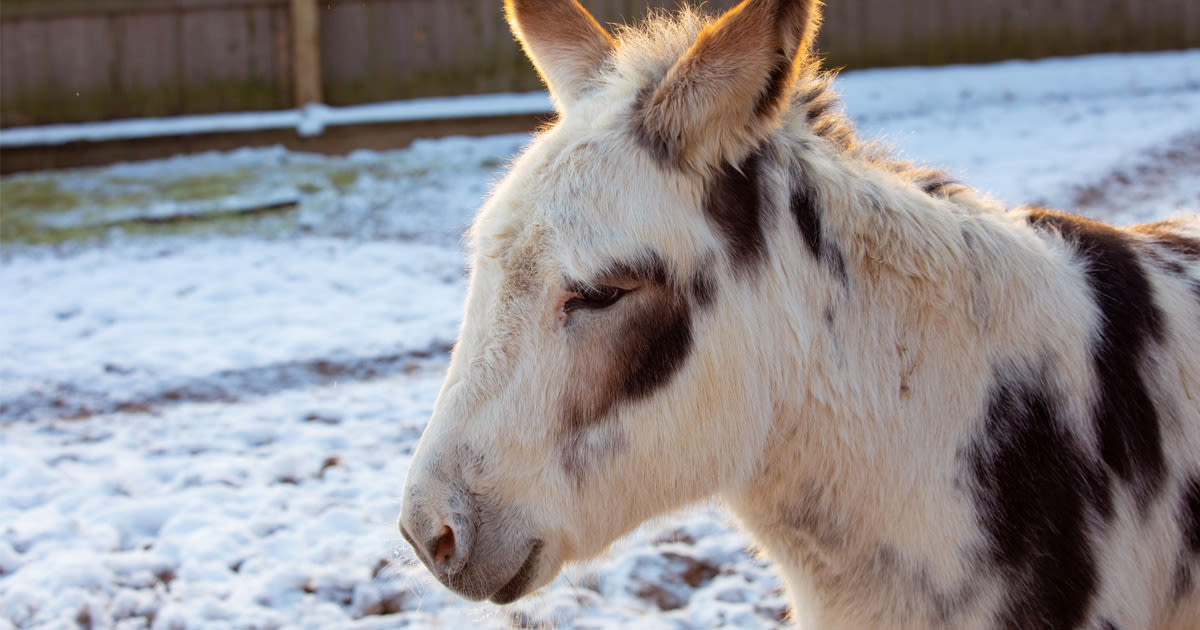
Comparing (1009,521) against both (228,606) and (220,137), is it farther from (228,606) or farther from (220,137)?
(220,137)

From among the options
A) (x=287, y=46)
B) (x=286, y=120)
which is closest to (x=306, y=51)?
(x=287, y=46)

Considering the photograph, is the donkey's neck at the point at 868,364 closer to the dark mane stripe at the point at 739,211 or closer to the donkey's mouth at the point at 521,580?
the dark mane stripe at the point at 739,211

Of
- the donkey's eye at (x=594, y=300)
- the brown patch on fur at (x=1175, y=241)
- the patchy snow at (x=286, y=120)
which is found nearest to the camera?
the donkey's eye at (x=594, y=300)

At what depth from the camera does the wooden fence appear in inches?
389

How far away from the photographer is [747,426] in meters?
1.79

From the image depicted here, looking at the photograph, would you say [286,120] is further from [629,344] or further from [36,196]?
[629,344]

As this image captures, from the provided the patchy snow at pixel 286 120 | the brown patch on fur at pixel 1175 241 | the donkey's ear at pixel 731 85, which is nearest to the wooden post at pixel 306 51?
the patchy snow at pixel 286 120

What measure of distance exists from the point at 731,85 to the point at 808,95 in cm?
38

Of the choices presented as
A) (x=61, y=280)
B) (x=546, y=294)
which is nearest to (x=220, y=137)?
(x=61, y=280)

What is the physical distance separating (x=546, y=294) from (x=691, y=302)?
0.27 meters

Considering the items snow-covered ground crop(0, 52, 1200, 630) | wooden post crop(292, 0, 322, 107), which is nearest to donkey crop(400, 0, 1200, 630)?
snow-covered ground crop(0, 52, 1200, 630)

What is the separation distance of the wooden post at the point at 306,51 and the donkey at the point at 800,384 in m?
8.99

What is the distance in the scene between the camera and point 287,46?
1009 centimetres

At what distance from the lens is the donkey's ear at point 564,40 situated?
6.96 feet
